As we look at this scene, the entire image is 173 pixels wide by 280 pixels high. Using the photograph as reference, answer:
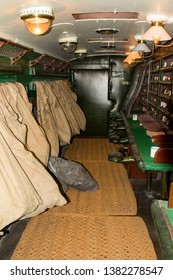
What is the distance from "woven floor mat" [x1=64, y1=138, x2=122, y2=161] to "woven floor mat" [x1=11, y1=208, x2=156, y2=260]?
2.74m

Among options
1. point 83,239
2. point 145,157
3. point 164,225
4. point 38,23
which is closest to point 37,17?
point 38,23

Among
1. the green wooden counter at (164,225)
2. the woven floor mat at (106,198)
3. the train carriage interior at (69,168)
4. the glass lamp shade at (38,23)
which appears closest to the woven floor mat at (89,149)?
the train carriage interior at (69,168)

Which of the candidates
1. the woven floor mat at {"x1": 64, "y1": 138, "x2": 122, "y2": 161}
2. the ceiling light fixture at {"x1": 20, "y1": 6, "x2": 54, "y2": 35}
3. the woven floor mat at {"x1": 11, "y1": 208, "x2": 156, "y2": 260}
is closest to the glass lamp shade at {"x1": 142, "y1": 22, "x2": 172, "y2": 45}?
the ceiling light fixture at {"x1": 20, "y1": 6, "x2": 54, "y2": 35}

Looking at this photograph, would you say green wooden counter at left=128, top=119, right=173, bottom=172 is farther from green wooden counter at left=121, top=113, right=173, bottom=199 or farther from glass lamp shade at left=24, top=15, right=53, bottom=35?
glass lamp shade at left=24, top=15, right=53, bottom=35

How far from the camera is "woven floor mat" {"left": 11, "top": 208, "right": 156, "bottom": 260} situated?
9.67 ft

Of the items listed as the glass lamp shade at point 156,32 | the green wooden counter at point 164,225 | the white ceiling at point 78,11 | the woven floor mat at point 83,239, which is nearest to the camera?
the green wooden counter at point 164,225

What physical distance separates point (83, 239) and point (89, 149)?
4.05 meters

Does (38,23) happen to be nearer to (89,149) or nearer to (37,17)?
(37,17)

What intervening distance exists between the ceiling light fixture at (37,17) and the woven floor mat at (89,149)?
152 inches

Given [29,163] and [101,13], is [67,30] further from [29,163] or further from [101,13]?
[29,163]

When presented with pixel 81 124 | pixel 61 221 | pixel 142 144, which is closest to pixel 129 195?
pixel 142 144

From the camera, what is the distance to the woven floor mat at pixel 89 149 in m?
6.45

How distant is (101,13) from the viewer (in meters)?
3.20

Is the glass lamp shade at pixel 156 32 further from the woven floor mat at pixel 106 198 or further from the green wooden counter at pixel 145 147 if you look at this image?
the woven floor mat at pixel 106 198
